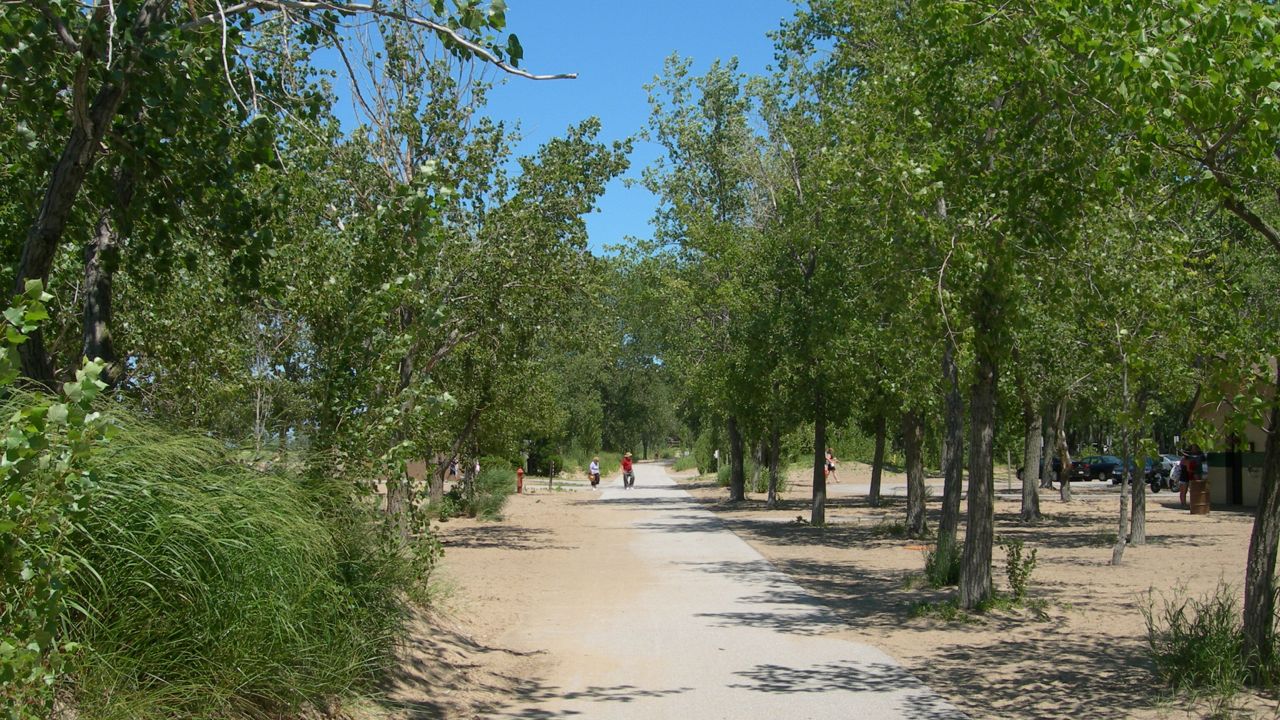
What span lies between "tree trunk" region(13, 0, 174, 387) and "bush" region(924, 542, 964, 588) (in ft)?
37.2

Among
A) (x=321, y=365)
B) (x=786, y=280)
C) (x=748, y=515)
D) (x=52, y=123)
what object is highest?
(x=786, y=280)

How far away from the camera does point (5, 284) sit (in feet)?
26.3

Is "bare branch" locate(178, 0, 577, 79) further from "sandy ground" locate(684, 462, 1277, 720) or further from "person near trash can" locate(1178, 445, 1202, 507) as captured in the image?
"person near trash can" locate(1178, 445, 1202, 507)

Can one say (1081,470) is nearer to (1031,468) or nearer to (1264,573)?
(1031,468)

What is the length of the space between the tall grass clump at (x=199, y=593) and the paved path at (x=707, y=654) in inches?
78.4

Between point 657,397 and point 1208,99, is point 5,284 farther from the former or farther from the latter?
point 657,397

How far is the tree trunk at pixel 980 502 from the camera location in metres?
12.5

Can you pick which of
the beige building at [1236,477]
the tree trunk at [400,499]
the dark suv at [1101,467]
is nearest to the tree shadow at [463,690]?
the tree trunk at [400,499]

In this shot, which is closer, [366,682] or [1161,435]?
[366,682]

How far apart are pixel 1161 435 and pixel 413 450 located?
70.1 meters

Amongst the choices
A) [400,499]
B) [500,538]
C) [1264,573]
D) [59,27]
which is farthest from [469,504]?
[59,27]

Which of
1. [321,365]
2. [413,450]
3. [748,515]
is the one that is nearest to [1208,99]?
[413,450]

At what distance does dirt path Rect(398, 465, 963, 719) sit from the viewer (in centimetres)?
816

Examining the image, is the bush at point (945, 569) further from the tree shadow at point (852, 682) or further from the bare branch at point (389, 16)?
the bare branch at point (389, 16)
